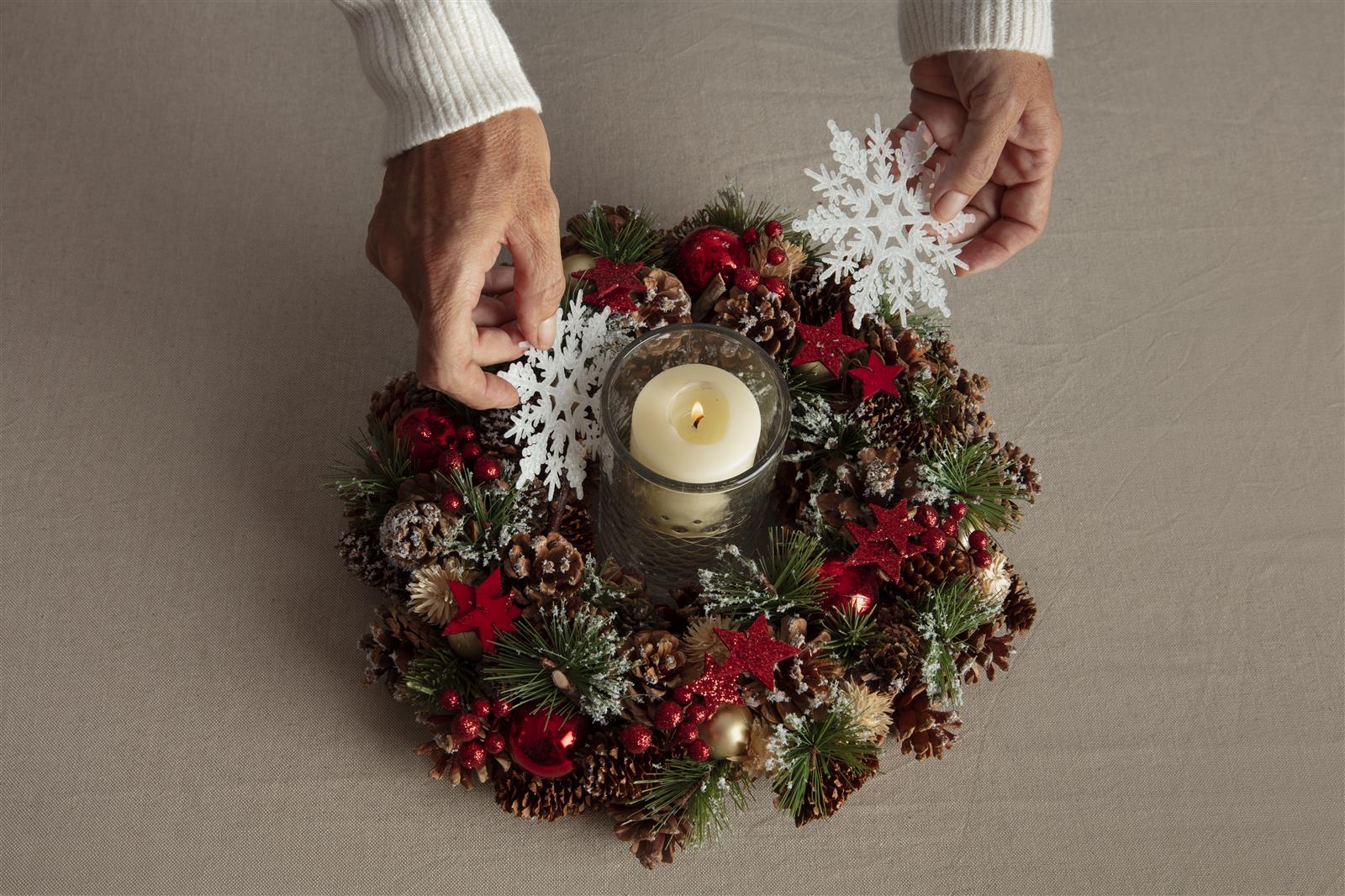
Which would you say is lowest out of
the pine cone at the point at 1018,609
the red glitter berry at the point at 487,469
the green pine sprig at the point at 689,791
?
the green pine sprig at the point at 689,791

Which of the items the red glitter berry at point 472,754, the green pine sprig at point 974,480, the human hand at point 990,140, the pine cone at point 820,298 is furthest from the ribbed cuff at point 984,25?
the red glitter berry at point 472,754

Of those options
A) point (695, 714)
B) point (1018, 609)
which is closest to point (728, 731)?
point (695, 714)

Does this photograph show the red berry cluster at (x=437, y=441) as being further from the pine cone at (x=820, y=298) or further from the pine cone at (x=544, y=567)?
the pine cone at (x=820, y=298)

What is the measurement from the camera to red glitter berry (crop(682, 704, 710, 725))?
66 cm

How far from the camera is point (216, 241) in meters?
0.98

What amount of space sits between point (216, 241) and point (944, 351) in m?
0.70

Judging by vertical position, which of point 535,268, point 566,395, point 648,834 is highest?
point 535,268

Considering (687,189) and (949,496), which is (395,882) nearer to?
(949,496)

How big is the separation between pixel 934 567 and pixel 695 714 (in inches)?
7.8

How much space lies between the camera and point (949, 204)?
771 millimetres

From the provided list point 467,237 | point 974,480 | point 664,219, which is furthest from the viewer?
point 664,219

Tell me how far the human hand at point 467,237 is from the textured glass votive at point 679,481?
0.25 feet

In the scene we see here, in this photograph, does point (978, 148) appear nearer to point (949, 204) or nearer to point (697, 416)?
point (949, 204)

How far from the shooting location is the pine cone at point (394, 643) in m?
0.72
